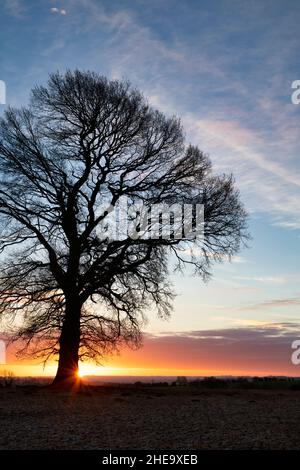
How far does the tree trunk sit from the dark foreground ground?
10.2 ft

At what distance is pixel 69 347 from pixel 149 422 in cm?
1058

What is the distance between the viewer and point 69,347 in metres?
22.9

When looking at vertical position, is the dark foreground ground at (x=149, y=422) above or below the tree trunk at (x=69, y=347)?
below

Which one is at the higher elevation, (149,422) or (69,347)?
(69,347)

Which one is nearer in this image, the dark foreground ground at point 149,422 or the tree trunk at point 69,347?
the dark foreground ground at point 149,422

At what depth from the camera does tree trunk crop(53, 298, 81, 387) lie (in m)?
22.5

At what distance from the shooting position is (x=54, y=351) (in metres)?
23.0

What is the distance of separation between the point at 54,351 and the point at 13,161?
842 cm

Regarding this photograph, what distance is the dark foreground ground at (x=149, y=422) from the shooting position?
34.4ft

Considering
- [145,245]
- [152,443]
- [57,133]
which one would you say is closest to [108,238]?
[145,245]

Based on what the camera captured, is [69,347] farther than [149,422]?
Answer: Yes

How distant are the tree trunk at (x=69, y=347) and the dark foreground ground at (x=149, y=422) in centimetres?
310

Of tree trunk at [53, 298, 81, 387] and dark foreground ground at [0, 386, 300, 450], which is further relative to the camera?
tree trunk at [53, 298, 81, 387]

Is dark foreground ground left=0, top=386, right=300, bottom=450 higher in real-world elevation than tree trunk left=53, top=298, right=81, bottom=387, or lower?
lower
